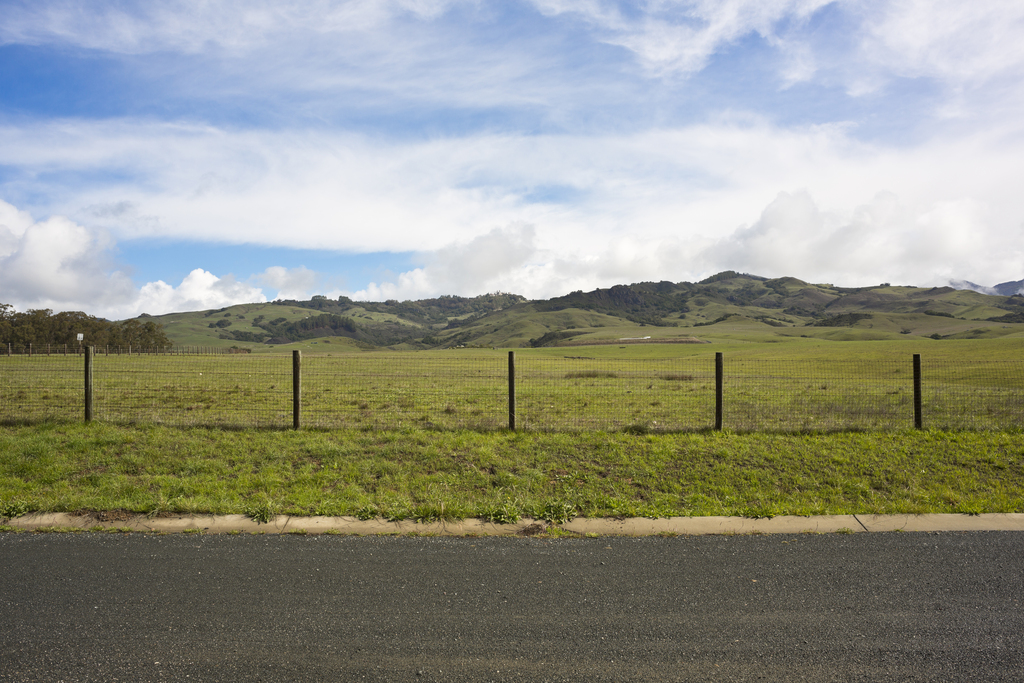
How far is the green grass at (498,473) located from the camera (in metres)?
8.38

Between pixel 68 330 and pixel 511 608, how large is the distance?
155 meters

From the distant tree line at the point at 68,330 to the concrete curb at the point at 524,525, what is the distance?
5283 inches

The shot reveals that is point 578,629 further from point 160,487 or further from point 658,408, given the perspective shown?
point 658,408

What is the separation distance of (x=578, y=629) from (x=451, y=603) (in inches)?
47.2

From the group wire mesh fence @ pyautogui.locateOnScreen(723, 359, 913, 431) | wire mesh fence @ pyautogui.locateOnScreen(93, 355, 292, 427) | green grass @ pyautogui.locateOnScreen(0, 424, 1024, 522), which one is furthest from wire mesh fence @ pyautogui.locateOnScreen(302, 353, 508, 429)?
wire mesh fence @ pyautogui.locateOnScreen(723, 359, 913, 431)

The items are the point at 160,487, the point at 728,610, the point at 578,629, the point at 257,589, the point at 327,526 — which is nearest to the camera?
the point at 578,629

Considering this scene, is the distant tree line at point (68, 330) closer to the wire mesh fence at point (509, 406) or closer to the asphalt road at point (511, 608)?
the wire mesh fence at point (509, 406)

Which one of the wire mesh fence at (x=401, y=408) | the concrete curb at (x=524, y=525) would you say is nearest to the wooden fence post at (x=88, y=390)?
the wire mesh fence at (x=401, y=408)

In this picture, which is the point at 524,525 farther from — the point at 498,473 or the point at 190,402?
the point at 190,402

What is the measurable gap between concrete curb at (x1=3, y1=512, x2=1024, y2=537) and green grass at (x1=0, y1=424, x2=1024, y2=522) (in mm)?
217

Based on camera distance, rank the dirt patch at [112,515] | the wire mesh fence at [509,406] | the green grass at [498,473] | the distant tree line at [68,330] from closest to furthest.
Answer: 1. the dirt patch at [112,515]
2. the green grass at [498,473]
3. the wire mesh fence at [509,406]
4. the distant tree line at [68,330]

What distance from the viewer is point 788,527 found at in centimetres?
773

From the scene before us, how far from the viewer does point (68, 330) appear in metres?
128

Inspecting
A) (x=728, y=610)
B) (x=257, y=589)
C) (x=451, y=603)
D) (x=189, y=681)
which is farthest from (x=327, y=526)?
(x=728, y=610)
